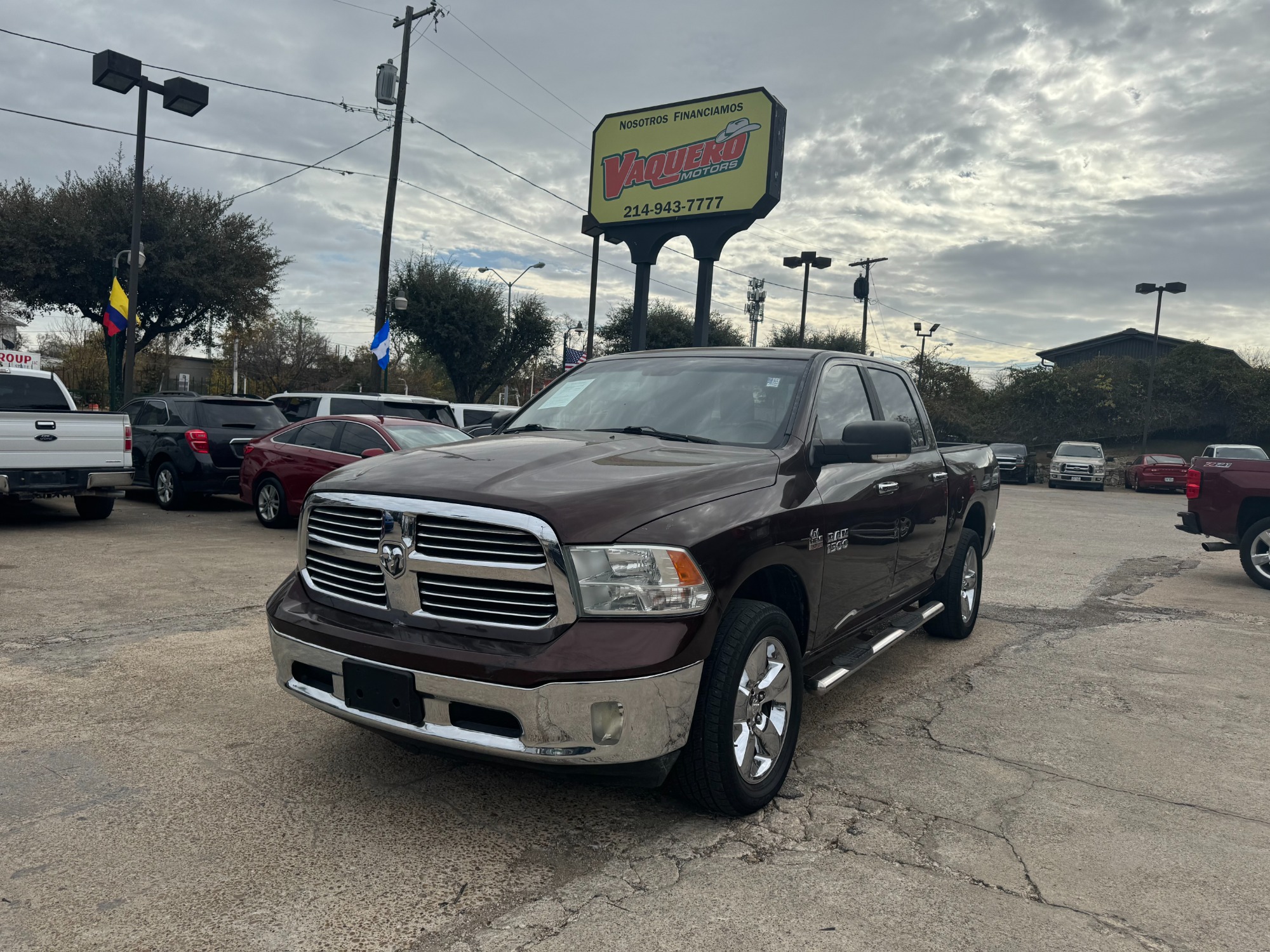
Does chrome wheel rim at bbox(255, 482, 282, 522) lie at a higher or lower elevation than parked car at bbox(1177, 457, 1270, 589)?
lower

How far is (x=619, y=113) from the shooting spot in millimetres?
22609

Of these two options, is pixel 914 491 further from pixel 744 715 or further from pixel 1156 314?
pixel 1156 314

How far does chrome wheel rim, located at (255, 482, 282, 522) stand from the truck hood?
784 centimetres

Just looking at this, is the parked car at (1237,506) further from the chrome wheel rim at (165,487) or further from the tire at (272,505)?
the chrome wheel rim at (165,487)

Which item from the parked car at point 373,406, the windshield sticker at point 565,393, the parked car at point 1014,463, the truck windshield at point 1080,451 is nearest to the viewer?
the windshield sticker at point 565,393

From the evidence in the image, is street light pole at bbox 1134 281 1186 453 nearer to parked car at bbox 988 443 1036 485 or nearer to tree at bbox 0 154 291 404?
parked car at bbox 988 443 1036 485

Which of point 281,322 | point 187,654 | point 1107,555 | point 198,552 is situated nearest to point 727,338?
point 281,322

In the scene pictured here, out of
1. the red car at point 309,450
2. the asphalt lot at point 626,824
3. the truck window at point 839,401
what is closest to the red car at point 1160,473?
the red car at point 309,450

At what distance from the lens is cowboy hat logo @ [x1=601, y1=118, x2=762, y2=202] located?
2069 cm

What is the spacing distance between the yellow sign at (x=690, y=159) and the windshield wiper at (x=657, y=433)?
1720 centimetres

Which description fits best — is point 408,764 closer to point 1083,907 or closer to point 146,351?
point 1083,907

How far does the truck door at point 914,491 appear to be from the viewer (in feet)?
15.9

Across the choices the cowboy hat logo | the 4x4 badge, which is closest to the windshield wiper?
the 4x4 badge

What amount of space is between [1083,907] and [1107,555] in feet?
33.2
